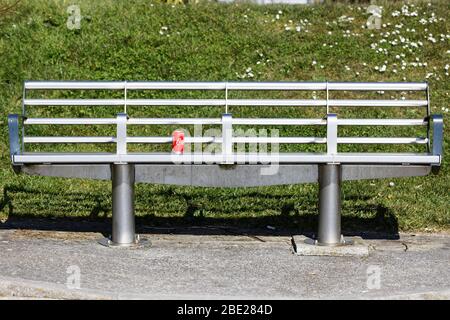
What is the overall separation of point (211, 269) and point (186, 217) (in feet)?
7.80

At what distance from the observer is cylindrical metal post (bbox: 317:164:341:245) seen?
7.70 meters

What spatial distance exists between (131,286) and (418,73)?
8.23m

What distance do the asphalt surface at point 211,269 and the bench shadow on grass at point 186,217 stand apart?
0.37 m

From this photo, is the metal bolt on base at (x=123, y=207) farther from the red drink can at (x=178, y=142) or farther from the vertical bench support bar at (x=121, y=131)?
the red drink can at (x=178, y=142)

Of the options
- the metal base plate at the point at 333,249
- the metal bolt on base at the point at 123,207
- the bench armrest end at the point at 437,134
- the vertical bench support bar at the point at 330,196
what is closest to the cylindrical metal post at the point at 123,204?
the metal bolt on base at the point at 123,207

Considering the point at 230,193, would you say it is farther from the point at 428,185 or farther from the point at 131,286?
the point at 131,286

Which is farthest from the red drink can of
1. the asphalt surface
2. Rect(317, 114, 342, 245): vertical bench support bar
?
Rect(317, 114, 342, 245): vertical bench support bar

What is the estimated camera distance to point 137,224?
926 cm

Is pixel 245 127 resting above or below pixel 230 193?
above

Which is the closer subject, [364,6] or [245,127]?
[245,127]

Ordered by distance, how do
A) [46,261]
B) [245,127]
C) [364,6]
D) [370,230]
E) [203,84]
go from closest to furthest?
[46,261]
[203,84]
[370,230]
[245,127]
[364,6]
